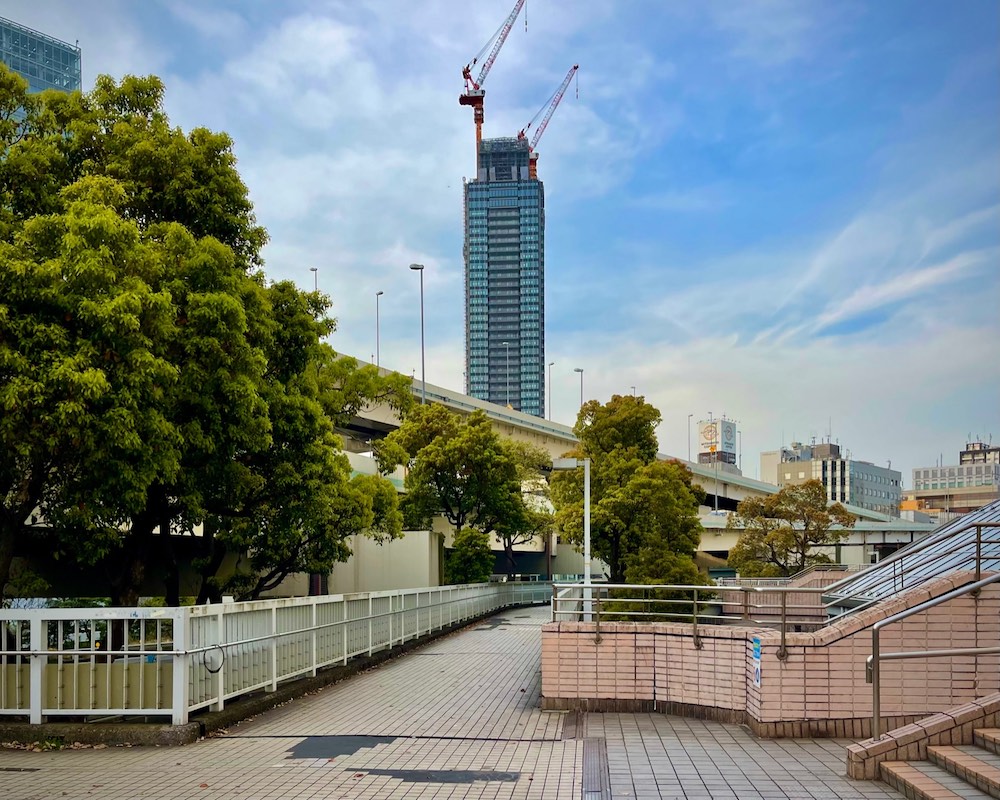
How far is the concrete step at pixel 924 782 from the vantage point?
23.0ft

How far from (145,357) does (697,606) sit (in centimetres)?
705

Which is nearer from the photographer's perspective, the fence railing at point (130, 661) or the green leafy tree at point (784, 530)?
the fence railing at point (130, 661)

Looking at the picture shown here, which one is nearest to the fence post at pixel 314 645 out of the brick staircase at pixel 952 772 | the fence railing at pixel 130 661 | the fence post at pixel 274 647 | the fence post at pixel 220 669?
the fence post at pixel 274 647

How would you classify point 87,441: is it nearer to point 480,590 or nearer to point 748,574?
point 480,590

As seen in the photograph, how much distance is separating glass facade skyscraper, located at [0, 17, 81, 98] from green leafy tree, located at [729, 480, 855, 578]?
118m

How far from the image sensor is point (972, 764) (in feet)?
24.3

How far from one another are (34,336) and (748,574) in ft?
126

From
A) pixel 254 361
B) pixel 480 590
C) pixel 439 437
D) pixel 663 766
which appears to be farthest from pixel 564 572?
pixel 663 766

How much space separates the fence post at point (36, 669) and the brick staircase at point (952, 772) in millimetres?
8056

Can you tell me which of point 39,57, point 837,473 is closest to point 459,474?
point 39,57

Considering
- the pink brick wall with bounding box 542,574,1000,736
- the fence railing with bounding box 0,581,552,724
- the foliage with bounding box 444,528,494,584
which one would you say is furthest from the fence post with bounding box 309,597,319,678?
the foliage with bounding box 444,528,494,584

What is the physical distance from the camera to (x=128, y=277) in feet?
38.4

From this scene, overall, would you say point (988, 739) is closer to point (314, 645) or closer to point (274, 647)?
point (274, 647)

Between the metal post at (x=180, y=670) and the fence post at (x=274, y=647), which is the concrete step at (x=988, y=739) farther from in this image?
the fence post at (x=274, y=647)
